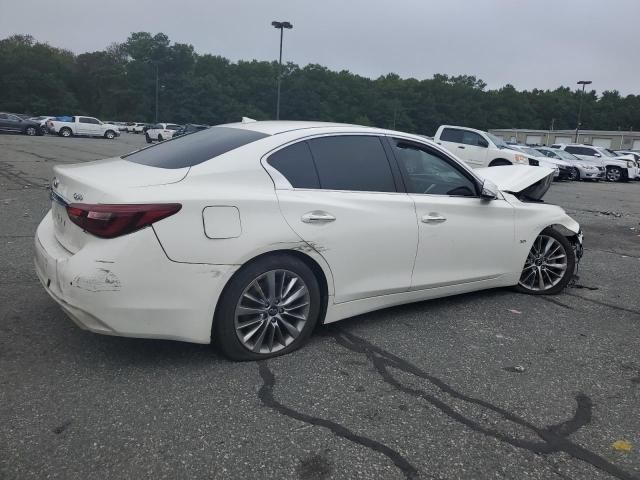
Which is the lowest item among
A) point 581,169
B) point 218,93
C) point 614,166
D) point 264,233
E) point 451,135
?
point 264,233

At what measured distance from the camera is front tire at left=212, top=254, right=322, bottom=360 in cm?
331

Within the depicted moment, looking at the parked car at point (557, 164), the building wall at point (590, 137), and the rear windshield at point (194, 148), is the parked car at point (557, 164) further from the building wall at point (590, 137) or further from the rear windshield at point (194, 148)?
the building wall at point (590, 137)

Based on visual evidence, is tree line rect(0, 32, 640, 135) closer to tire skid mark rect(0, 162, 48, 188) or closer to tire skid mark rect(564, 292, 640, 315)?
tire skid mark rect(0, 162, 48, 188)

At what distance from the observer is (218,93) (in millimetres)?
93438

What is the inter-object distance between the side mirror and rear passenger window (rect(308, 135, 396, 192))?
0.95 meters

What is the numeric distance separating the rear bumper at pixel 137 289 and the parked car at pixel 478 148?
15.5m

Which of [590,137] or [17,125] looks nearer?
[17,125]

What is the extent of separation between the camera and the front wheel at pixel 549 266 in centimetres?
518

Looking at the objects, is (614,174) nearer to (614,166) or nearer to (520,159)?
(614,166)

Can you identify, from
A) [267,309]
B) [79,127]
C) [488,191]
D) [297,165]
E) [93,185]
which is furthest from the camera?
[79,127]

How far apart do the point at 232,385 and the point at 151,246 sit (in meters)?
0.92

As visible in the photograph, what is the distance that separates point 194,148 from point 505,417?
2.59 metres

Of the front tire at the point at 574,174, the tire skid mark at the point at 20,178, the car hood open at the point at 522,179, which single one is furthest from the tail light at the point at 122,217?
the front tire at the point at 574,174

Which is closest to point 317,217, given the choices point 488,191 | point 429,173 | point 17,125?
point 429,173
